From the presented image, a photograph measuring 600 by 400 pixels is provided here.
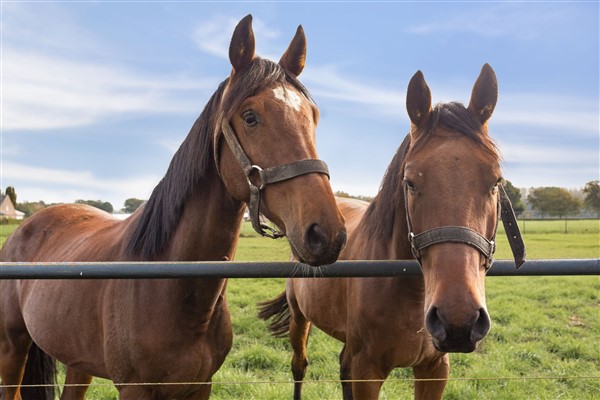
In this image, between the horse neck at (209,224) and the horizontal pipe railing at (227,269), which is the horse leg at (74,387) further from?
the horizontal pipe railing at (227,269)

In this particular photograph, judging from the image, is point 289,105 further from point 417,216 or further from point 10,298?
point 10,298

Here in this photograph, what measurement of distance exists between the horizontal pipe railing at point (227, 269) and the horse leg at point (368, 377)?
1108mm

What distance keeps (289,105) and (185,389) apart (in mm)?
1526

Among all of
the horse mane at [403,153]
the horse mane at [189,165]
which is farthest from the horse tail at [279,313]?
the horse mane at [189,165]

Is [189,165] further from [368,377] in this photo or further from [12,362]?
[12,362]

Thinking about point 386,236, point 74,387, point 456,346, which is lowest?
point 74,387

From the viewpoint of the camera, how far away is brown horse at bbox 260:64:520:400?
1935mm

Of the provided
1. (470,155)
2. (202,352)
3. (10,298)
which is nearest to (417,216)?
(470,155)

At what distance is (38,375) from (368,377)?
2.87 meters

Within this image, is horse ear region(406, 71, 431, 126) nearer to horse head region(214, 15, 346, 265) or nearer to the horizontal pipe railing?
horse head region(214, 15, 346, 265)

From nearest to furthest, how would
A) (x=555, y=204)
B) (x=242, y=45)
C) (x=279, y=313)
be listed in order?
1. (x=242, y=45)
2. (x=279, y=313)
3. (x=555, y=204)

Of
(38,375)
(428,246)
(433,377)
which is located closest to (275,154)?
(428,246)

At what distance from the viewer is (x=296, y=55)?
2.64 m

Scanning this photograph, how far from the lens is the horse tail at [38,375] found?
4.12 meters
